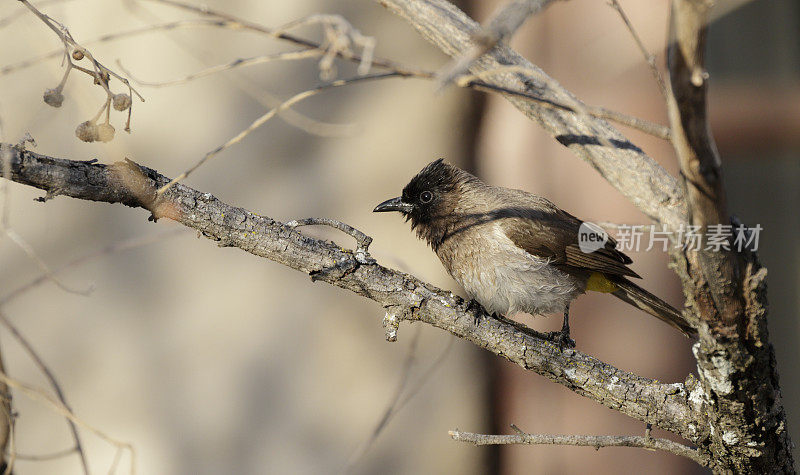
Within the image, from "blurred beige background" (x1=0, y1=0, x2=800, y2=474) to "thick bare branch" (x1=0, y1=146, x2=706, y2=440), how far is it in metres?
2.33

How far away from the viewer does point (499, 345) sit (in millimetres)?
2338

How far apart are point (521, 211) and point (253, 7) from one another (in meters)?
2.44

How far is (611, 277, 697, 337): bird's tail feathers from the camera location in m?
3.43

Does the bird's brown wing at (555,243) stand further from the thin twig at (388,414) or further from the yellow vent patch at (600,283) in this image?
the thin twig at (388,414)

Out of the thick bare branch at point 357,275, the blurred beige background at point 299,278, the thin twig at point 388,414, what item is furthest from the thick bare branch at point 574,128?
the blurred beige background at point 299,278

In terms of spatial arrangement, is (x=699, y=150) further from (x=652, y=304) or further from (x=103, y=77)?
(x=652, y=304)

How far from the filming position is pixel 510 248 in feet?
11.1

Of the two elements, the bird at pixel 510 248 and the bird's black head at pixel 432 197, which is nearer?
the bird at pixel 510 248

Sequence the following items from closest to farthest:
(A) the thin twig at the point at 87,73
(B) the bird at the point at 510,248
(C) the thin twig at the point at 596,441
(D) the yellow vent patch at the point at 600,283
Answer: (A) the thin twig at the point at 87,73 < (C) the thin twig at the point at 596,441 < (B) the bird at the point at 510,248 < (D) the yellow vent patch at the point at 600,283

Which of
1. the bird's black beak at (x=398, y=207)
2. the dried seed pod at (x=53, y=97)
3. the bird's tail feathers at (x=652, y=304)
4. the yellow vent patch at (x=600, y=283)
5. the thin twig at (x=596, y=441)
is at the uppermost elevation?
the bird's black beak at (x=398, y=207)

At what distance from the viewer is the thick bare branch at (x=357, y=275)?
1862mm

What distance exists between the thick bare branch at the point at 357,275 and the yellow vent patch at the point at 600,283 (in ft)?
4.27

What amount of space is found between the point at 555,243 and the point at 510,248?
24cm

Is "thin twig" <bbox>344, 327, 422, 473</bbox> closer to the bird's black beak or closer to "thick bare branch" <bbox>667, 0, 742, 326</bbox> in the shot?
the bird's black beak
